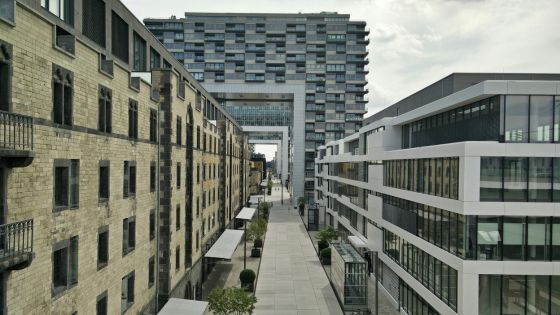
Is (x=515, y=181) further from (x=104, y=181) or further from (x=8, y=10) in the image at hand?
(x=8, y=10)

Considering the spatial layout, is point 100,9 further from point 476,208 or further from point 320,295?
point 320,295

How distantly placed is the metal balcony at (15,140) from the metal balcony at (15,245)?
1.55 m

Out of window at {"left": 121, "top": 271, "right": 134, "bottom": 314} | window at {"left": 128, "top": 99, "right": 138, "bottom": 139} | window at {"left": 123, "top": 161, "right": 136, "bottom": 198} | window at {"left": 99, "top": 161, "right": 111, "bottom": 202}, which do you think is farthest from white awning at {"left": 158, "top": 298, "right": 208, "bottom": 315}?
window at {"left": 128, "top": 99, "right": 138, "bottom": 139}

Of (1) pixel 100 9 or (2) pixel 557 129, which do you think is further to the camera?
(1) pixel 100 9

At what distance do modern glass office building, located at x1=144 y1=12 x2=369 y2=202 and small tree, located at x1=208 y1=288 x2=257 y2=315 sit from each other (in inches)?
3266

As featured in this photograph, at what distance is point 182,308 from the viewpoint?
855 inches

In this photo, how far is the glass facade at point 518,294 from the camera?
19656mm

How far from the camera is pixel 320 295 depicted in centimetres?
3391

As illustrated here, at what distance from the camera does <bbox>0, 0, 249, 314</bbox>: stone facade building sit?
10.6 meters

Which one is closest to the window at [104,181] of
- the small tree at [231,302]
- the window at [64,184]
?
the window at [64,184]

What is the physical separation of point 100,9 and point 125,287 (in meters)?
16.6

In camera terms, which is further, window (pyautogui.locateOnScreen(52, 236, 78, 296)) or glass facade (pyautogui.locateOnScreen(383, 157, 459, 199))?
glass facade (pyautogui.locateOnScreen(383, 157, 459, 199))

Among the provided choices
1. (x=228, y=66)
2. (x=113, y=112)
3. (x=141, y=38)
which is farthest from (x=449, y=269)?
(x=228, y=66)

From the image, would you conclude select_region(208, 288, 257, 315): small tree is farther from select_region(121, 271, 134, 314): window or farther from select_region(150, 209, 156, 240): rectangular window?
select_region(121, 271, 134, 314): window
